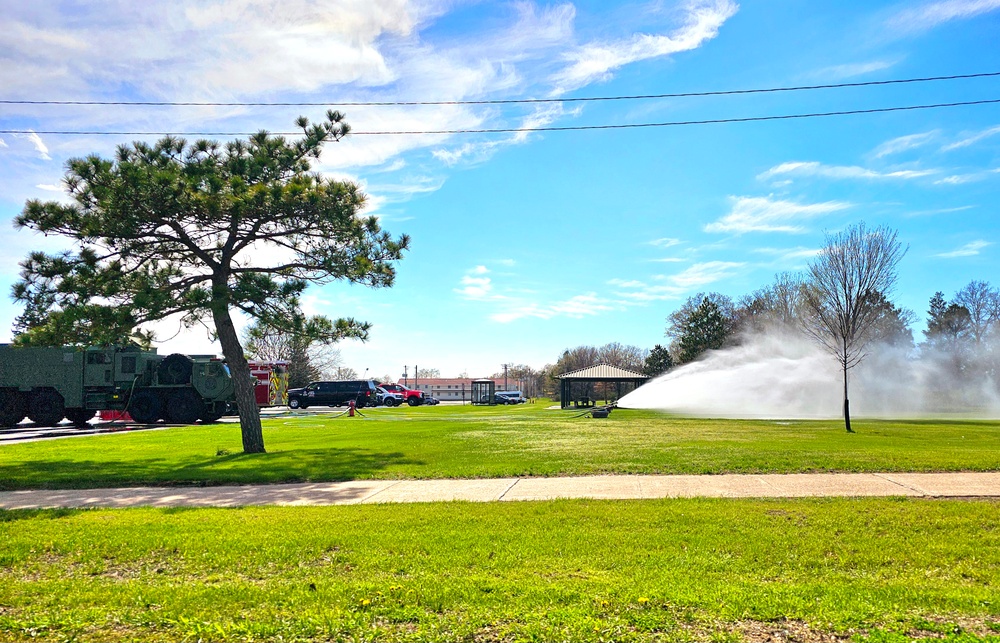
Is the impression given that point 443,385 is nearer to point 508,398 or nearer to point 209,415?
point 508,398

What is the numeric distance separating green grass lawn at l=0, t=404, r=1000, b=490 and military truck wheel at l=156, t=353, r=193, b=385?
1004 centimetres

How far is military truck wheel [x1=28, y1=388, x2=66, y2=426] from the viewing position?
28.8 m

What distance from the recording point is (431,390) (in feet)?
514

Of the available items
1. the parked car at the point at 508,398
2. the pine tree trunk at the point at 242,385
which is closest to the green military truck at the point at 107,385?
the pine tree trunk at the point at 242,385

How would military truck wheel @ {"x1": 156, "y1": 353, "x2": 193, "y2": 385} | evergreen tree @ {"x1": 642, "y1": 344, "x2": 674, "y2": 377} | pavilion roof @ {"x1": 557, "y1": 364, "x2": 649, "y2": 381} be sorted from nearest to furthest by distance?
1. military truck wheel @ {"x1": 156, "y1": 353, "x2": 193, "y2": 385}
2. pavilion roof @ {"x1": 557, "y1": 364, "x2": 649, "y2": 381}
3. evergreen tree @ {"x1": 642, "y1": 344, "x2": 674, "y2": 377}

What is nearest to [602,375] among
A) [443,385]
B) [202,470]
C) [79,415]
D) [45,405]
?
[79,415]

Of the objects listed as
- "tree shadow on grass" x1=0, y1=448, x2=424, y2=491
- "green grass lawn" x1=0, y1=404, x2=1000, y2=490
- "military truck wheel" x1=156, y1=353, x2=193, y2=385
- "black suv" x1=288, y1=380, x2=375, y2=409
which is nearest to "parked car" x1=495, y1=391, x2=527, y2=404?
"black suv" x1=288, y1=380, x2=375, y2=409

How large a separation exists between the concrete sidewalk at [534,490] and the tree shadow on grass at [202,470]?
0.53m

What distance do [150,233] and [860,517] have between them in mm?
14920

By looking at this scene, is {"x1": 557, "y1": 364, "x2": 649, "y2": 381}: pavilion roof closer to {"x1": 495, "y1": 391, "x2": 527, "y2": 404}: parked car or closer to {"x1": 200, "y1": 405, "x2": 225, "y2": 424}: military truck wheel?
{"x1": 200, "y1": 405, "x2": 225, "y2": 424}: military truck wheel

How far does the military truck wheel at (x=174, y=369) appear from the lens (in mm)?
31453

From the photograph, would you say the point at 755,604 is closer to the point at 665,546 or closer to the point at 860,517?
the point at 665,546

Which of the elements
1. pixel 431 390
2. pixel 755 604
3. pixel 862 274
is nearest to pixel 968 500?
pixel 755 604

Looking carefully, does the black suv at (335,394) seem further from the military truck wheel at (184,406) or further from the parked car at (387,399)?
the military truck wheel at (184,406)
